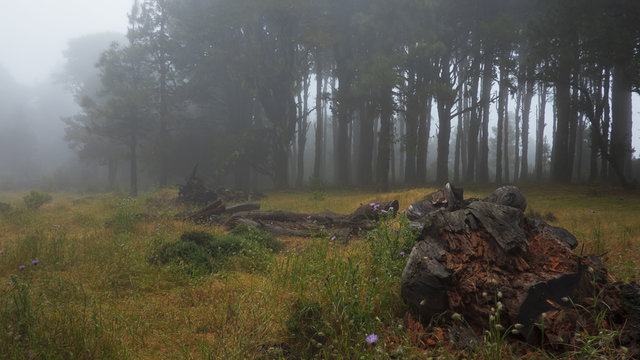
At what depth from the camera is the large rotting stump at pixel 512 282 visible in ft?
7.54

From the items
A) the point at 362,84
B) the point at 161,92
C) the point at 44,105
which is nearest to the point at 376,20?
the point at 362,84

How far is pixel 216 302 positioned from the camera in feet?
10.6

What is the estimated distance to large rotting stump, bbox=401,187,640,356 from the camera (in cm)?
230

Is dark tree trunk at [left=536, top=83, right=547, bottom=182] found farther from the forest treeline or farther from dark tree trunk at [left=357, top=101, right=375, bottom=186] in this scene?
dark tree trunk at [left=357, top=101, right=375, bottom=186]

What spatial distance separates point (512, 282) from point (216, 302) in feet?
8.65

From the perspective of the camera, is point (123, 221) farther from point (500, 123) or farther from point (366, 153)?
point (500, 123)

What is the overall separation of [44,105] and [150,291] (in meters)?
72.3

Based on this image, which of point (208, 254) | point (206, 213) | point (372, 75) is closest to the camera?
point (208, 254)

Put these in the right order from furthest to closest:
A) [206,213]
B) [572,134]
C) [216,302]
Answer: [572,134]
[206,213]
[216,302]

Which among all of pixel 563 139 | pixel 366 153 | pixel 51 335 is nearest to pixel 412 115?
pixel 366 153

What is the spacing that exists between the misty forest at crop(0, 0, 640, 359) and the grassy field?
2 centimetres

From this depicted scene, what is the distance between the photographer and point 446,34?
60.5ft

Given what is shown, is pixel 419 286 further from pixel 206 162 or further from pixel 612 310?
pixel 206 162

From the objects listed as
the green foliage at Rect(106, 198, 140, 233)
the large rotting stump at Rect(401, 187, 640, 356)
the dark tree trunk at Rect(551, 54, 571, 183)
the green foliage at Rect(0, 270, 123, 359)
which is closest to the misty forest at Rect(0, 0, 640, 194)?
the dark tree trunk at Rect(551, 54, 571, 183)
